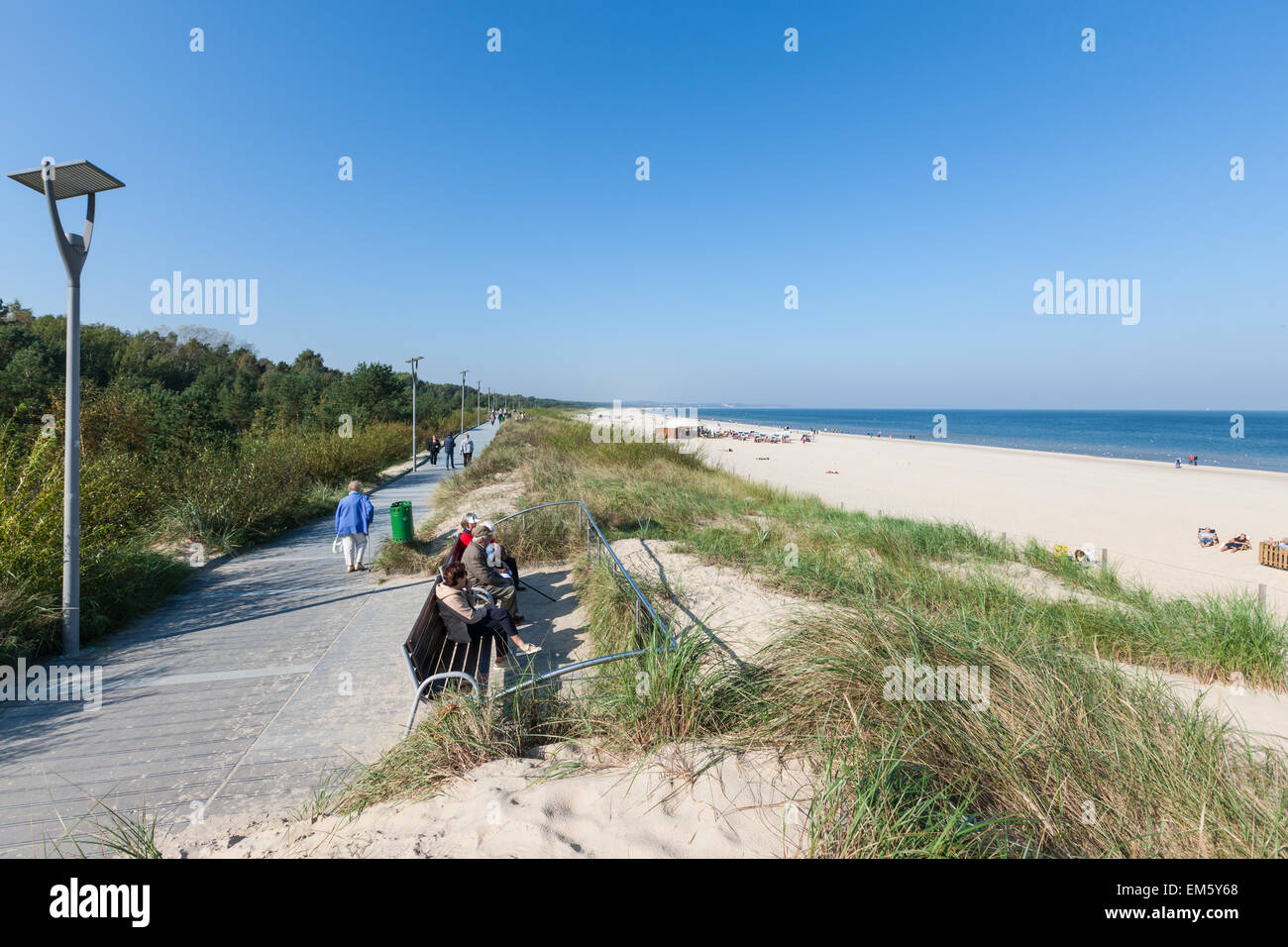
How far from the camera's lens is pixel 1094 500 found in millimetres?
18828

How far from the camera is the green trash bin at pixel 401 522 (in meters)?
8.30

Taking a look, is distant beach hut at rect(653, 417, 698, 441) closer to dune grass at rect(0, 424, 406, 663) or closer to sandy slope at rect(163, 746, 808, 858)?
dune grass at rect(0, 424, 406, 663)

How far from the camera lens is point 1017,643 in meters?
3.86

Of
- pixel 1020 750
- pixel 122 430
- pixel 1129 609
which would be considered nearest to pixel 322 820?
pixel 1020 750

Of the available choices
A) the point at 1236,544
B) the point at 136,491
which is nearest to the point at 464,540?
the point at 136,491

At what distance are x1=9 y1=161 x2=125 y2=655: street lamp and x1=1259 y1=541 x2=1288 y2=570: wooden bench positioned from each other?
55.5 feet

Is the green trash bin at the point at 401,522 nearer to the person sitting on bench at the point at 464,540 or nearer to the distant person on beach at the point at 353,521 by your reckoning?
the distant person on beach at the point at 353,521

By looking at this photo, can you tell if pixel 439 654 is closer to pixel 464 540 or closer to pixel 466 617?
pixel 466 617

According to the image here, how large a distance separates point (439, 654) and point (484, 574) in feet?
3.68

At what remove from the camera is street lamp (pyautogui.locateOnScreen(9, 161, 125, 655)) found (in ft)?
16.1

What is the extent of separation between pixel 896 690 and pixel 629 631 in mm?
2324

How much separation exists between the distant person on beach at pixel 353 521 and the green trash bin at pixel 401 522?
48 cm

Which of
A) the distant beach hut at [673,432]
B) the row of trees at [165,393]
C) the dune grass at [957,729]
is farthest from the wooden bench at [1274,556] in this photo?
the row of trees at [165,393]
